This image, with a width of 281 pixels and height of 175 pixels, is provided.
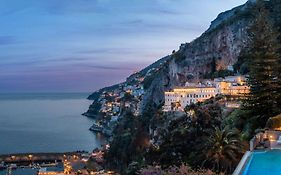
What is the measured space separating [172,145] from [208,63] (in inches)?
1261

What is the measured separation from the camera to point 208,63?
60.4 metres

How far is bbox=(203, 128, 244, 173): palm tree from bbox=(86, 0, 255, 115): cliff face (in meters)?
39.4

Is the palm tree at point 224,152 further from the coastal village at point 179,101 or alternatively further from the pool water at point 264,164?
the coastal village at point 179,101

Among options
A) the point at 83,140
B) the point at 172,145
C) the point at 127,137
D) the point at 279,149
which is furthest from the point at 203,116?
the point at 83,140

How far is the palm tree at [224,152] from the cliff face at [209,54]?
3941cm

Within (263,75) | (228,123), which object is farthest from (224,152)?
(228,123)

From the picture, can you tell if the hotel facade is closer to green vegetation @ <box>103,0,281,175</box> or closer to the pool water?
green vegetation @ <box>103,0,281,175</box>

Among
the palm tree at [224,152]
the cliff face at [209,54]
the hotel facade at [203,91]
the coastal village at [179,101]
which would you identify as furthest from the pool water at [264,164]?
the cliff face at [209,54]

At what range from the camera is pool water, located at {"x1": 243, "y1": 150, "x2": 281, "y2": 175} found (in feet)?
29.1

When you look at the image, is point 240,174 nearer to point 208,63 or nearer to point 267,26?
point 267,26

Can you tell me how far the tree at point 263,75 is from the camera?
70.9ft

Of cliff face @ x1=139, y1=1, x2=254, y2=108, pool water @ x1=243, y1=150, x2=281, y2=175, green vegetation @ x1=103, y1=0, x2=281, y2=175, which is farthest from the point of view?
cliff face @ x1=139, y1=1, x2=254, y2=108

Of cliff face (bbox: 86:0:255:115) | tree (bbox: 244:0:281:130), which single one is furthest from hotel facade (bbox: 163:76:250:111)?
tree (bbox: 244:0:281:130)

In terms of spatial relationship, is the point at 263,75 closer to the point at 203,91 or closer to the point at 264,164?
the point at 264,164
